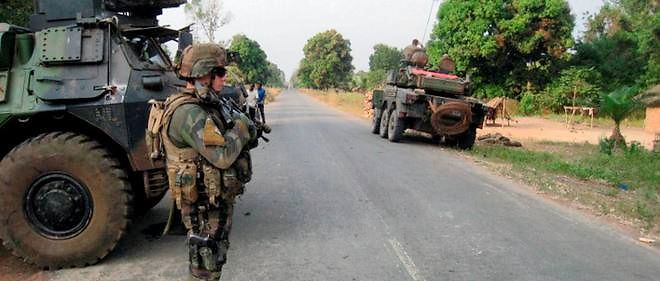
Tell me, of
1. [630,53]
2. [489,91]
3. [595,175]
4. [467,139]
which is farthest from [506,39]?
[595,175]

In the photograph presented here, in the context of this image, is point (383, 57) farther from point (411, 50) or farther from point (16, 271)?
point (16, 271)

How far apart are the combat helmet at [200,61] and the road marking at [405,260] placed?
2330 millimetres

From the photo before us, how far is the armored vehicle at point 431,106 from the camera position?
12.2 meters

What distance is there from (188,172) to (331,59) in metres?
62.0

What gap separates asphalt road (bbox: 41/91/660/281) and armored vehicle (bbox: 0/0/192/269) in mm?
347

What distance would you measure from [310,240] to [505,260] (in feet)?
5.75

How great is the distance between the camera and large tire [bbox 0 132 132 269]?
4230mm

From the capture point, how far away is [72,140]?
4.32 m

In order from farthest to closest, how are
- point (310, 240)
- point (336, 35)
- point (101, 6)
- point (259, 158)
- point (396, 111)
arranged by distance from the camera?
point (336, 35) → point (396, 111) → point (259, 158) → point (101, 6) → point (310, 240)

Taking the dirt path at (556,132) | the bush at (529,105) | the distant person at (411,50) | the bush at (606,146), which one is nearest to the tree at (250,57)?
the bush at (529,105)

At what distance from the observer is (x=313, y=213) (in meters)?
6.08

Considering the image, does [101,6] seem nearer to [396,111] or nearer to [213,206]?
[213,206]

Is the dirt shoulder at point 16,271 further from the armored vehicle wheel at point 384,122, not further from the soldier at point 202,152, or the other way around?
the armored vehicle wheel at point 384,122

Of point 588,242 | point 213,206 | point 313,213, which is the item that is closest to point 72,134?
point 213,206
